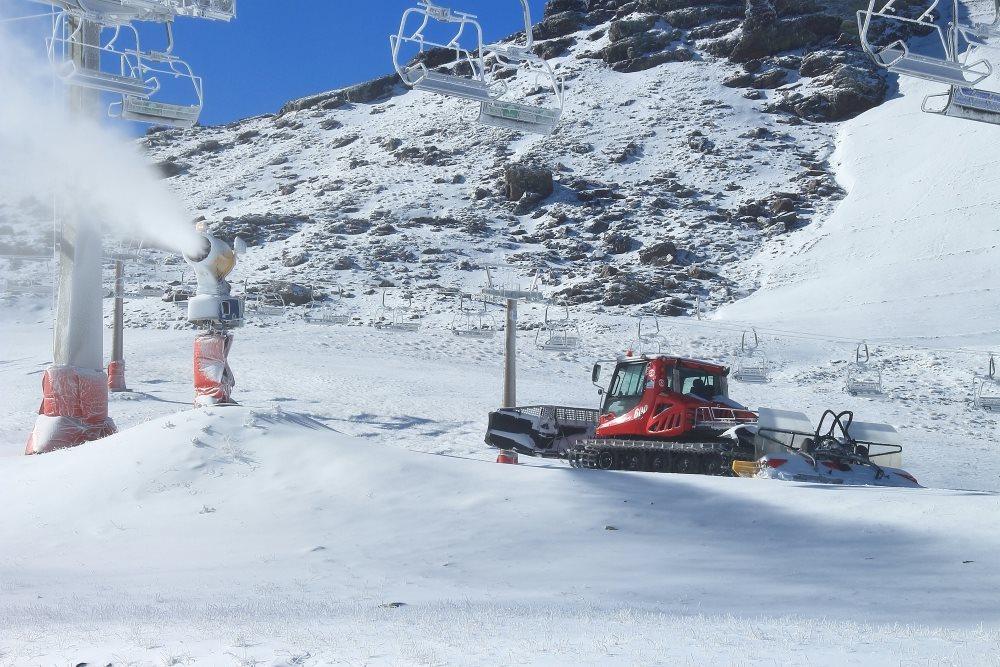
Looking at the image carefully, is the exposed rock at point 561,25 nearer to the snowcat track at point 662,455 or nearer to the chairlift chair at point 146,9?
the snowcat track at point 662,455

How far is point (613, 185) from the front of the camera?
71688mm

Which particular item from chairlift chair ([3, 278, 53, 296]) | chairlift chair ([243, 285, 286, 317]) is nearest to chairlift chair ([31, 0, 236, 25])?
chairlift chair ([3, 278, 53, 296])

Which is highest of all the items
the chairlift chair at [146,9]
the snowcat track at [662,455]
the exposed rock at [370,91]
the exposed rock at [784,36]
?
the exposed rock at [784,36]

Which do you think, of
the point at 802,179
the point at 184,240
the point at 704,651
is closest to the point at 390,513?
the point at 704,651

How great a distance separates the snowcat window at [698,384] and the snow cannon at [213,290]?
701cm

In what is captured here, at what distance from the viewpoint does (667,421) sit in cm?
1553

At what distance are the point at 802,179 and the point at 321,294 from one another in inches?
1351

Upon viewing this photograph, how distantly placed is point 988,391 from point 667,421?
20.8m

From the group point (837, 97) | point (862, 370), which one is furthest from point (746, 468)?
point (837, 97)

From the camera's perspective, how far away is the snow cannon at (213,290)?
14938 millimetres

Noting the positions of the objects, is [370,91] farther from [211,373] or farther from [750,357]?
[211,373]

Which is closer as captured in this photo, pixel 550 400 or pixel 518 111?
pixel 518 111

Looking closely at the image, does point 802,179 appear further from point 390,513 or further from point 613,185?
point 390,513

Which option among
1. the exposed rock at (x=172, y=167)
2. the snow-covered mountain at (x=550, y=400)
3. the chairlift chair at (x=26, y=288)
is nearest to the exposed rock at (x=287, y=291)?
the snow-covered mountain at (x=550, y=400)
